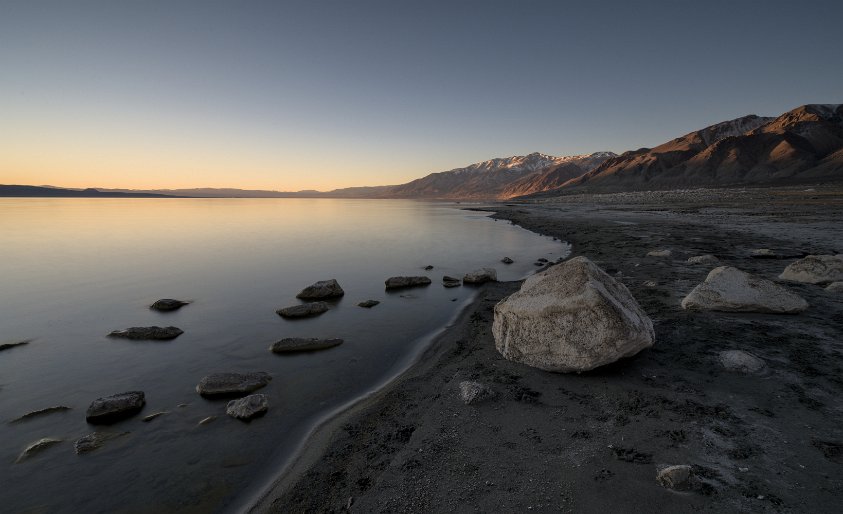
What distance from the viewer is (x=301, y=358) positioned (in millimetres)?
9062

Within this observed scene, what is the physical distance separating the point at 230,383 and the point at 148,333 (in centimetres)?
478

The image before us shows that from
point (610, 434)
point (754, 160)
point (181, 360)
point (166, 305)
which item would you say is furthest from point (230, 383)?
point (754, 160)

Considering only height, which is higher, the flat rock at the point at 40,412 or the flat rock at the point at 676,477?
the flat rock at the point at 676,477

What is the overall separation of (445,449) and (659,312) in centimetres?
702

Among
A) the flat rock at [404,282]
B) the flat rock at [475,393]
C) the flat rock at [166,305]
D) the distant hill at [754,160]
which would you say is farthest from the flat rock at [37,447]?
the distant hill at [754,160]

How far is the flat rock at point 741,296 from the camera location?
27.4 feet

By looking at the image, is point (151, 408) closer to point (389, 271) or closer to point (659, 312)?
point (659, 312)

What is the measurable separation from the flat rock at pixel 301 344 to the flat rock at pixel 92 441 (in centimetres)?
354

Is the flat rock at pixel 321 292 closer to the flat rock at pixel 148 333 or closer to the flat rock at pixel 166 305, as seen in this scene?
A: the flat rock at pixel 166 305

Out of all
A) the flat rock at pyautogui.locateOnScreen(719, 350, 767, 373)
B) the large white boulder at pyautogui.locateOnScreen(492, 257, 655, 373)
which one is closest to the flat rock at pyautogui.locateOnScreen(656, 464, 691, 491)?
the large white boulder at pyautogui.locateOnScreen(492, 257, 655, 373)

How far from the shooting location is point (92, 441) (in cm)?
600

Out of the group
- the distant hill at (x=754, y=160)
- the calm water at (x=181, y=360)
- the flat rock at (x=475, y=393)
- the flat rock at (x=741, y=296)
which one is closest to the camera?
the calm water at (x=181, y=360)

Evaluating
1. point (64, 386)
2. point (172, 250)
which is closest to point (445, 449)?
point (64, 386)

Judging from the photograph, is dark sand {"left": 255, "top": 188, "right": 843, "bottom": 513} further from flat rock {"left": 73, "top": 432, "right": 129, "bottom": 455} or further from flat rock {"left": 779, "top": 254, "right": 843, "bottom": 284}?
A: flat rock {"left": 73, "top": 432, "right": 129, "bottom": 455}
